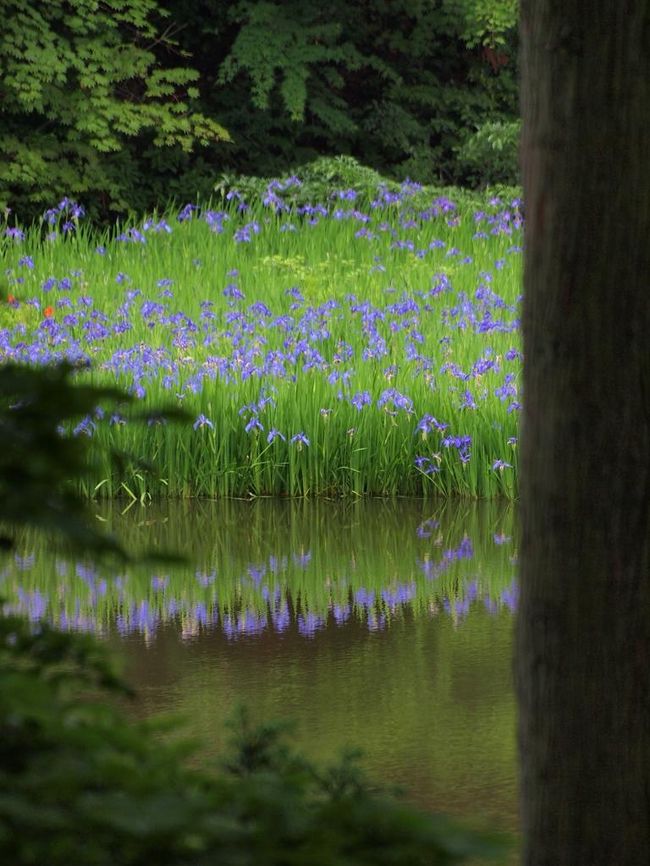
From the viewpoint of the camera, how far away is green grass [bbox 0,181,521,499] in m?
7.98

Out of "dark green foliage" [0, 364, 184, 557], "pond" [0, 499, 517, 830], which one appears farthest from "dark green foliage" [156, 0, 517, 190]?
"dark green foliage" [0, 364, 184, 557]

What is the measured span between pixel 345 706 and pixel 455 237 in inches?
386

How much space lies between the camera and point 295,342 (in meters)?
9.52

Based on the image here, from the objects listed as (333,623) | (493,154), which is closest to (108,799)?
(333,623)

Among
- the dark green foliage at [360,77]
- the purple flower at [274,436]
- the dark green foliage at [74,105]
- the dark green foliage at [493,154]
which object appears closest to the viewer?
the purple flower at [274,436]

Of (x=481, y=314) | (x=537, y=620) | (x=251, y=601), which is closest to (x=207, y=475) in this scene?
(x=251, y=601)

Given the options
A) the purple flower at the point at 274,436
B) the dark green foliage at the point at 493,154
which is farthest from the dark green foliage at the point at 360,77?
the purple flower at the point at 274,436

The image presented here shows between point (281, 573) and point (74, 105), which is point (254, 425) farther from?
point (74, 105)

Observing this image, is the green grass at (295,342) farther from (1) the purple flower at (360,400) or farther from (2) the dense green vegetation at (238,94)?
(2) the dense green vegetation at (238,94)

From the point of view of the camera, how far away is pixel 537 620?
2658 mm

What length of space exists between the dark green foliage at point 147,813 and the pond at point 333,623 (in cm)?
154

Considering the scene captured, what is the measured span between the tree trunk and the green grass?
3768 mm

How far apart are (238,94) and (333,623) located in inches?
587

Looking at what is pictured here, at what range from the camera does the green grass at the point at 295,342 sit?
798 cm
